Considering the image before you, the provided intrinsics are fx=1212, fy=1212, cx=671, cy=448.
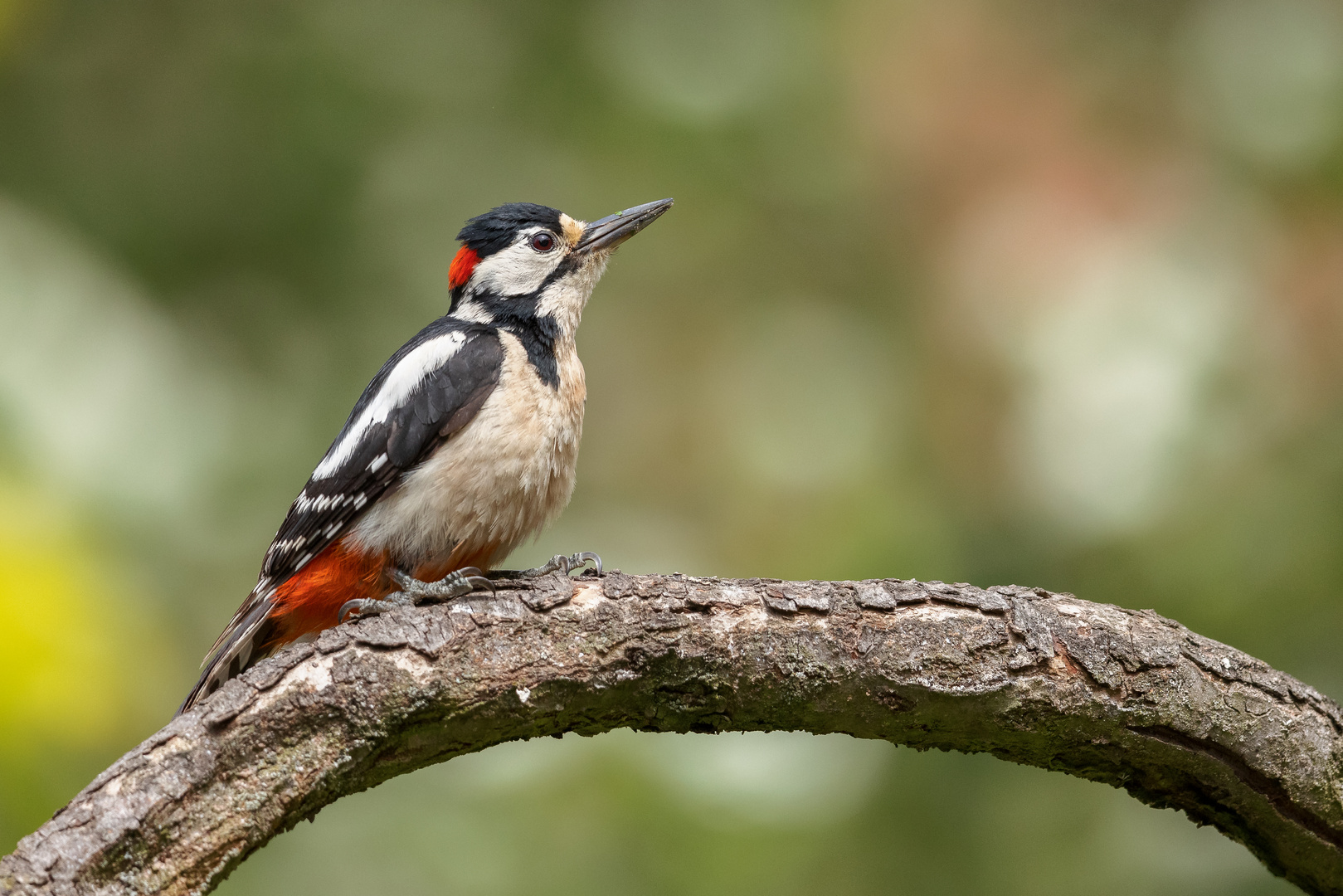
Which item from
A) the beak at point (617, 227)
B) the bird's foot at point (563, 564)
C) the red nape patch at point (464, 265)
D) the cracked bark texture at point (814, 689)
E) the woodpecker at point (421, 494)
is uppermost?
the beak at point (617, 227)

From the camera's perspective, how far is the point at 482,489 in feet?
11.9

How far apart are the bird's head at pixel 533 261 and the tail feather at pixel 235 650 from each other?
1326 mm

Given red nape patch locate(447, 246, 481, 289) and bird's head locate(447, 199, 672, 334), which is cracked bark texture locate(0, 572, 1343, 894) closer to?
bird's head locate(447, 199, 672, 334)

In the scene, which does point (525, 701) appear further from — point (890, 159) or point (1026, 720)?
point (890, 159)

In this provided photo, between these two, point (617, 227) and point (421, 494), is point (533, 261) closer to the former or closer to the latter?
point (617, 227)

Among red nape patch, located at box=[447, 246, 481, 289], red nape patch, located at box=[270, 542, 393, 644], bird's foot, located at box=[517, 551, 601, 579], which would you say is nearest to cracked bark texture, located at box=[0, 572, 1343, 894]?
bird's foot, located at box=[517, 551, 601, 579]

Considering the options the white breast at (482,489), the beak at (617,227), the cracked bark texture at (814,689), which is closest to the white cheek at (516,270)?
the beak at (617,227)

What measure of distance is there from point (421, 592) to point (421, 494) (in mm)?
374

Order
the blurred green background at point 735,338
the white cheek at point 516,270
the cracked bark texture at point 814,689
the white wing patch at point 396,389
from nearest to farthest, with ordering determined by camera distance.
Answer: the cracked bark texture at point 814,689, the white wing patch at point 396,389, the blurred green background at point 735,338, the white cheek at point 516,270

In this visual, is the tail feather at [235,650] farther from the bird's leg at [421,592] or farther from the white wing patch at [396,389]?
the white wing patch at [396,389]

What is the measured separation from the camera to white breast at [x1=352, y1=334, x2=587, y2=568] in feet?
11.9

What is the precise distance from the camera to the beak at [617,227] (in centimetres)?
468

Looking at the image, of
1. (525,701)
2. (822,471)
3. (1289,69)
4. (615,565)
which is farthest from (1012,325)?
(525,701)

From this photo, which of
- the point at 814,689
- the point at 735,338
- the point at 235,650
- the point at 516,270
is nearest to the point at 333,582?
the point at 235,650
